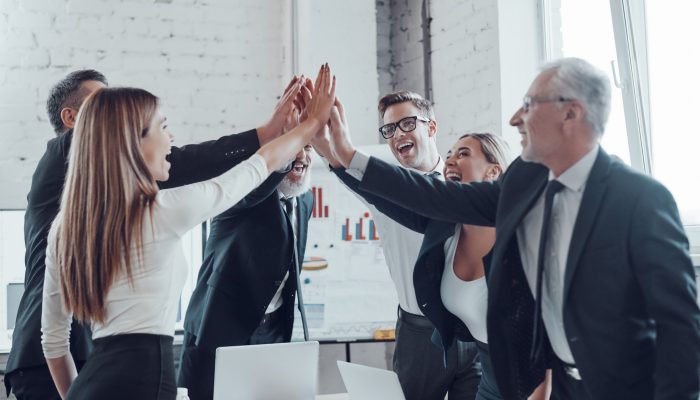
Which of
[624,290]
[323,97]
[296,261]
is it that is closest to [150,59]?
[296,261]

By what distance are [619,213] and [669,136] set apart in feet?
5.24

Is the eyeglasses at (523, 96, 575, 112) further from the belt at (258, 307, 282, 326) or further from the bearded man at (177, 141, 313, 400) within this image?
the belt at (258, 307, 282, 326)

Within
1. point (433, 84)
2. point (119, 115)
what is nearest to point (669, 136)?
point (433, 84)

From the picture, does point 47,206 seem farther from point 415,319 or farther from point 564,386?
point 564,386

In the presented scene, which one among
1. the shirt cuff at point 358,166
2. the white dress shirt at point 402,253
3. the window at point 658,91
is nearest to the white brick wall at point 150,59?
the white dress shirt at point 402,253

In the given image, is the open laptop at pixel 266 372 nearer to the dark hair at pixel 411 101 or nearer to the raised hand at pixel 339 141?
the raised hand at pixel 339 141

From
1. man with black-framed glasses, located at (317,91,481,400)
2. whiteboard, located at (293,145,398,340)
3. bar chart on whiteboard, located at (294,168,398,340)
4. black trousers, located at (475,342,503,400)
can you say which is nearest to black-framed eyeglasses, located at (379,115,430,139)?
man with black-framed glasses, located at (317,91,481,400)

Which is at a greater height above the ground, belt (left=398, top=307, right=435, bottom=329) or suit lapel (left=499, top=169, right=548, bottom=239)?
suit lapel (left=499, top=169, right=548, bottom=239)

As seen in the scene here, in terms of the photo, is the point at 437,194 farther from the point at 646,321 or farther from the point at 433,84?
the point at 433,84

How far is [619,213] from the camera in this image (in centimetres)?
136

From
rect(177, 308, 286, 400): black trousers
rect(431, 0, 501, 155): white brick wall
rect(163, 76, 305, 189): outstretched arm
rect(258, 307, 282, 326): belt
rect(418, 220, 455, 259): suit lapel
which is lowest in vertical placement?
rect(177, 308, 286, 400): black trousers

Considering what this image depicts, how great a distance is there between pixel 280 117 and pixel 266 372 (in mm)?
734

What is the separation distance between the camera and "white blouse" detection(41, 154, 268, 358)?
1414 millimetres

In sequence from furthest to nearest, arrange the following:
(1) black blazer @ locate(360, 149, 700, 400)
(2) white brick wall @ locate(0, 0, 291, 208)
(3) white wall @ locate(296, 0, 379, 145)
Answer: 1. (3) white wall @ locate(296, 0, 379, 145)
2. (2) white brick wall @ locate(0, 0, 291, 208)
3. (1) black blazer @ locate(360, 149, 700, 400)
